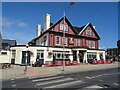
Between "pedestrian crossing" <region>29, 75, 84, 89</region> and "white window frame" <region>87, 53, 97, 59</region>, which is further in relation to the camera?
"white window frame" <region>87, 53, 97, 59</region>

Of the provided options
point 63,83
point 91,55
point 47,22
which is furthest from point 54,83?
point 91,55

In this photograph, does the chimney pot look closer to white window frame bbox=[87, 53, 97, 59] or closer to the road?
white window frame bbox=[87, 53, 97, 59]

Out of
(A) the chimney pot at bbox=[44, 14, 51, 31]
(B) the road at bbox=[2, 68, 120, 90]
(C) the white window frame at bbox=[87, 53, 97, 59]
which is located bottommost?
(B) the road at bbox=[2, 68, 120, 90]

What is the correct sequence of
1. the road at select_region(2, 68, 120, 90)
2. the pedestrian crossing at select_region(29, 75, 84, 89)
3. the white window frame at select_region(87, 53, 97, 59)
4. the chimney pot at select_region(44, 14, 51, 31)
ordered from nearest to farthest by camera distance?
the road at select_region(2, 68, 120, 90) → the pedestrian crossing at select_region(29, 75, 84, 89) → the chimney pot at select_region(44, 14, 51, 31) → the white window frame at select_region(87, 53, 97, 59)

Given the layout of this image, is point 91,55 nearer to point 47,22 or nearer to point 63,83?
point 47,22

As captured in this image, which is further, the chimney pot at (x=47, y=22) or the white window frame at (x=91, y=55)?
the white window frame at (x=91, y=55)

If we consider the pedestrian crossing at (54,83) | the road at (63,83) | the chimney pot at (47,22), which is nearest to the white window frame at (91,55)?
the chimney pot at (47,22)

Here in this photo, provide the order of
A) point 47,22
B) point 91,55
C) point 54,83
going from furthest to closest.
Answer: point 91,55 → point 47,22 → point 54,83

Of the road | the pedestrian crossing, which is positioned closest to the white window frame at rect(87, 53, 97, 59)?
the road

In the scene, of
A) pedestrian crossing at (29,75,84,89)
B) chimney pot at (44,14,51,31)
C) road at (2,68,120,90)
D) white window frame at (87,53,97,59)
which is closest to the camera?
road at (2,68,120,90)

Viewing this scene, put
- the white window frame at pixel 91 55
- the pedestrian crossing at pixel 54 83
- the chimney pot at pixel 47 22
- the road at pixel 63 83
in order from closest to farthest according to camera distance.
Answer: the road at pixel 63 83, the pedestrian crossing at pixel 54 83, the chimney pot at pixel 47 22, the white window frame at pixel 91 55

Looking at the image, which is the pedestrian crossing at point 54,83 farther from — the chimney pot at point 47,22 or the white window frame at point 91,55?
the white window frame at point 91,55

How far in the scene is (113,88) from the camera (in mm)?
7953

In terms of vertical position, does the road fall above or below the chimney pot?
below
